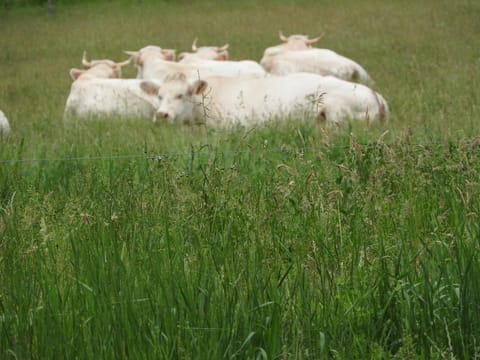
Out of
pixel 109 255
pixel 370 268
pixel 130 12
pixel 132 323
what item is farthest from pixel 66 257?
pixel 130 12

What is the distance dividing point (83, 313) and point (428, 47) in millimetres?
14172

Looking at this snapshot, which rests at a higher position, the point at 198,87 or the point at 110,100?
the point at 198,87

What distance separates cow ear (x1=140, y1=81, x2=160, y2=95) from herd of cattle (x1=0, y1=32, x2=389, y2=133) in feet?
0.05

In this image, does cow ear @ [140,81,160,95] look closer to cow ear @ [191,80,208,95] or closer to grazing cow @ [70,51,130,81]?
cow ear @ [191,80,208,95]

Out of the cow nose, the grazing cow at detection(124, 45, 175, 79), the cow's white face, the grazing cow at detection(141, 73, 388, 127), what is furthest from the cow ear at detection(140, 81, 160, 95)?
the grazing cow at detection(124, 45, 175, 79)

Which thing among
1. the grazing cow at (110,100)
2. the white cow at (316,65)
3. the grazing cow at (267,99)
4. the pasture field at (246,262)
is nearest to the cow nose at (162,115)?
the grazing cow at (267,99)

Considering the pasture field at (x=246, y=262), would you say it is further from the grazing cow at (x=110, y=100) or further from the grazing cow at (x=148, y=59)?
the grazing cow at (x=148, y=59)

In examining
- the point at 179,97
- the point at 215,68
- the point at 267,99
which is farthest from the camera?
the point at 215,68

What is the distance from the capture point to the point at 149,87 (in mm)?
11336

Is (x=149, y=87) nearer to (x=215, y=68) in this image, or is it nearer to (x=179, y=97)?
(x=179, y=97)

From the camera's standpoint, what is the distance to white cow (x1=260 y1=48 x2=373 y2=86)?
43.7 ft

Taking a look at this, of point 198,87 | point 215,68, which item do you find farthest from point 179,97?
point 215,68

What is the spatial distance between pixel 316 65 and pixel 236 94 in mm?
4061

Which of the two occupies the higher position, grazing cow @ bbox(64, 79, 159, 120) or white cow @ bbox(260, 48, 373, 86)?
white cow @ bbox(260, 48, 373, 86)
